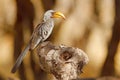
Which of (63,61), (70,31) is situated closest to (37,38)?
(63,61)

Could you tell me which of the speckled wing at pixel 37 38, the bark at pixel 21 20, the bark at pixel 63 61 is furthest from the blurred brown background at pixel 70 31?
the bark at pixel 63 61

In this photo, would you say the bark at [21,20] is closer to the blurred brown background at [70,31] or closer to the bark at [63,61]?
the blurred brown background at [70,31]

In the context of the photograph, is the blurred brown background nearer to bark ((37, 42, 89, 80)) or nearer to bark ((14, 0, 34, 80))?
bark ((14, 0, 34, 80))

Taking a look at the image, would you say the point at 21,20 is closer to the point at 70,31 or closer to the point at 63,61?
the point at 70,31

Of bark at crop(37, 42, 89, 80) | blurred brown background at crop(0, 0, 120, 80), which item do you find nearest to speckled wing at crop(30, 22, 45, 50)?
bark at crop(37, 42, 89, 80)

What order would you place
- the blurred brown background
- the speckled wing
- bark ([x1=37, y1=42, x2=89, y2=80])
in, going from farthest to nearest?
the blurred brown background → the speckled wing → bark ([x1=37, y1=42, x2=89, y2=80])

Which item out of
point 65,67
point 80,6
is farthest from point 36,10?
point 65,67

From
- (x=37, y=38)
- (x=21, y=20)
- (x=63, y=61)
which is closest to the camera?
(x=63, y=61)

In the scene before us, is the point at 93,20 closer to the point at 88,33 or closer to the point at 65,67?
the point at 88,33

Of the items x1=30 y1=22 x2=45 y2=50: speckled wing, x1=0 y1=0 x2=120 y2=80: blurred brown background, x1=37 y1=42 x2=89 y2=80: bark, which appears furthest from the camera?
x1=0 y1=0 x2=120 y2=80: blurred brown background

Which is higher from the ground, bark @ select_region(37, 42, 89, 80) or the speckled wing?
the speckled wing
